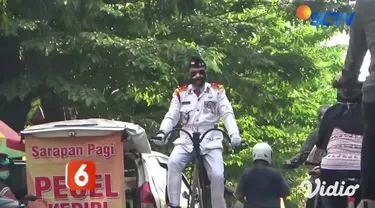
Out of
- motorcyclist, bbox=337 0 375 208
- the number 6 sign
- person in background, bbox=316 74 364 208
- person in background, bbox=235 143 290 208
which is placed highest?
motorcyclist, bbox=337 0 375 208

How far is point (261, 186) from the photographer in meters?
11.5

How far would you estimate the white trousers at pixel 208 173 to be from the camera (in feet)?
34.3

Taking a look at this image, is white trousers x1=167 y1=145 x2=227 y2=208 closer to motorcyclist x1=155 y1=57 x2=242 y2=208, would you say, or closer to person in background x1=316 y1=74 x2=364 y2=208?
motorcyclist x1=155 y1=57 x2=242 y2=208

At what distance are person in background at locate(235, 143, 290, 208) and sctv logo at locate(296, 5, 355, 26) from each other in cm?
747

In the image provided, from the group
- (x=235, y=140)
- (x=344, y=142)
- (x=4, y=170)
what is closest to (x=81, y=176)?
(x=4, y=170)

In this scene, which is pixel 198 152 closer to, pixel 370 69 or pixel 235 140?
pixel 235 140

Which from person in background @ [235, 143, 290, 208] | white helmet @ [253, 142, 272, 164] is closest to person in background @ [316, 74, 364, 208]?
person in background @ [235, 143, 290, 208]

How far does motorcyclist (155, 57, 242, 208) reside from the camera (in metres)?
10.5

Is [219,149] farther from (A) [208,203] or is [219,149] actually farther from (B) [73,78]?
(B) [73,78]

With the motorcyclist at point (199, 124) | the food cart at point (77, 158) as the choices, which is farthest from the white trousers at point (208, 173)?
the food cart at point (77, 158)

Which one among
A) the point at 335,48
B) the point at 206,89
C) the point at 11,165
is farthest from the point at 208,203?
the point at 335,48

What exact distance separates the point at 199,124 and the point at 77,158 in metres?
1.38

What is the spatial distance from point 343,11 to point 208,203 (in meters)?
9.11

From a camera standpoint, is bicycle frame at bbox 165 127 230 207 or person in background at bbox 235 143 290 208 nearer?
bicycle frame at bbox 165 127 230 207
